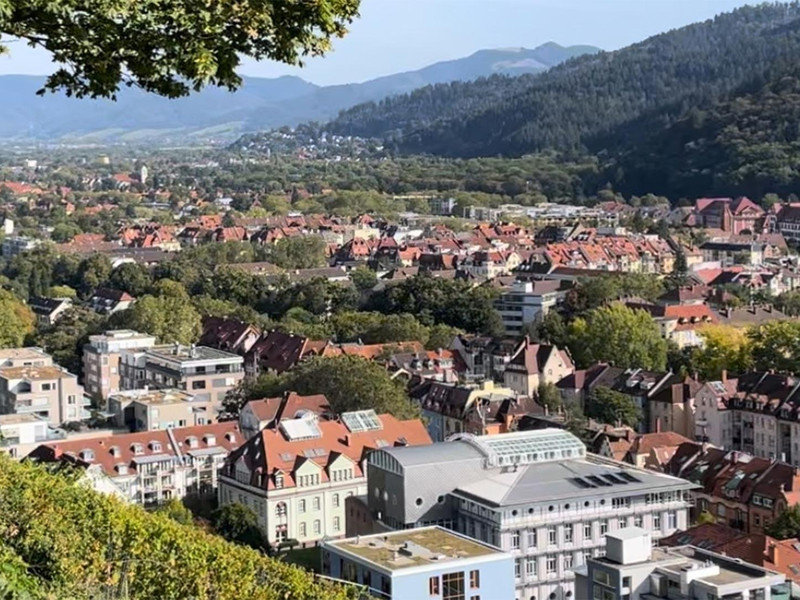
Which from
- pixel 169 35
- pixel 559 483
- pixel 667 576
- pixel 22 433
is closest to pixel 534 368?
pixel 22 433

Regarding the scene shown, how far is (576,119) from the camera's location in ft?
401

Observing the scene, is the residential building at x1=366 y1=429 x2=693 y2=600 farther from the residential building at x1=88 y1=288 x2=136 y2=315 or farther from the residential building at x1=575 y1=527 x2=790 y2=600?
the residential building at x1=88 y1=288 x2=136 y2=315

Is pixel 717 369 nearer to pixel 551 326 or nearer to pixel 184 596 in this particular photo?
pixel 551 326

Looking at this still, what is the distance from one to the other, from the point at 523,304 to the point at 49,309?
587 inches

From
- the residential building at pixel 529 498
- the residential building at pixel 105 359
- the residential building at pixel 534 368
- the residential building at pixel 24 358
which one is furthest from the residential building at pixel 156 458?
the residential building at pixel 105 359

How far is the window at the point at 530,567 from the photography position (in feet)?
64.2

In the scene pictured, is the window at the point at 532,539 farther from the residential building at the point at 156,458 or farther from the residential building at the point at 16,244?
the residential building at the point at 16,244

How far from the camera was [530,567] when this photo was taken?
19.7 metres

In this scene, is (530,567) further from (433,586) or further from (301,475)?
(301,475)

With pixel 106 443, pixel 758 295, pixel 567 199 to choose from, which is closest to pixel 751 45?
pixel 567 199

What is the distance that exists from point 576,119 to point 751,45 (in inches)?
822

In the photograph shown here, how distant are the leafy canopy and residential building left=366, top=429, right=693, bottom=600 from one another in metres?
14.3

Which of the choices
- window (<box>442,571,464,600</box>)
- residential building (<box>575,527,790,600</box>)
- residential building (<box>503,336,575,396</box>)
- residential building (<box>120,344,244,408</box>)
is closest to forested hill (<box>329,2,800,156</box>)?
residential building (<box>503,336,575,396</box>)

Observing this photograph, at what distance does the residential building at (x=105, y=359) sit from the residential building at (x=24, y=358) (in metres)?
1.05
